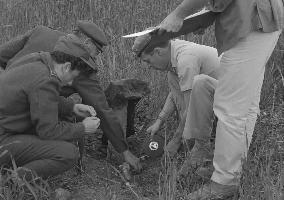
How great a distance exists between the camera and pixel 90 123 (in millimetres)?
3381

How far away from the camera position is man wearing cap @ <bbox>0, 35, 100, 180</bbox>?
3.05m

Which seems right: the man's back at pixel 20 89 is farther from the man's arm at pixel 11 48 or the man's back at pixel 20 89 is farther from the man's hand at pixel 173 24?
the man's hand at pixel 173 24

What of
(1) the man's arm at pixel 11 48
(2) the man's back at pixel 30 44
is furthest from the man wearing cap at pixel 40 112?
(1) the man's arm at pixel 11 48

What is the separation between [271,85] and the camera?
14.5ft

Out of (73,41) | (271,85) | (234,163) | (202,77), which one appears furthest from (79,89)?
(271,85)

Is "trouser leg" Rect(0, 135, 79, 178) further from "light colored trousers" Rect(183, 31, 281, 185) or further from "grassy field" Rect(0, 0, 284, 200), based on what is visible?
"light colored trousers" Rect(183, 31, 281, 185)

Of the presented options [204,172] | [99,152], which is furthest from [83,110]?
[204,172]

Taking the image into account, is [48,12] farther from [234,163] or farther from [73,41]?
[234,163]

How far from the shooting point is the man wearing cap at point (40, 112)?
3051mm

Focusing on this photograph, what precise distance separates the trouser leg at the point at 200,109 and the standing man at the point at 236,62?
41 cm

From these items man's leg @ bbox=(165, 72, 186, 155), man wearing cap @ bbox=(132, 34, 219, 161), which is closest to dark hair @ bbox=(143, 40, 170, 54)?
man wearing cap @ bbox=(132, 34, 219, 161)

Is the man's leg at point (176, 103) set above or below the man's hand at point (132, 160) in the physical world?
above

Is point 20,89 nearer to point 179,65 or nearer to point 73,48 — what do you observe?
point 73,48

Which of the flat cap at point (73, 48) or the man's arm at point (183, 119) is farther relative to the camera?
the man's arm at point (183, 119)
